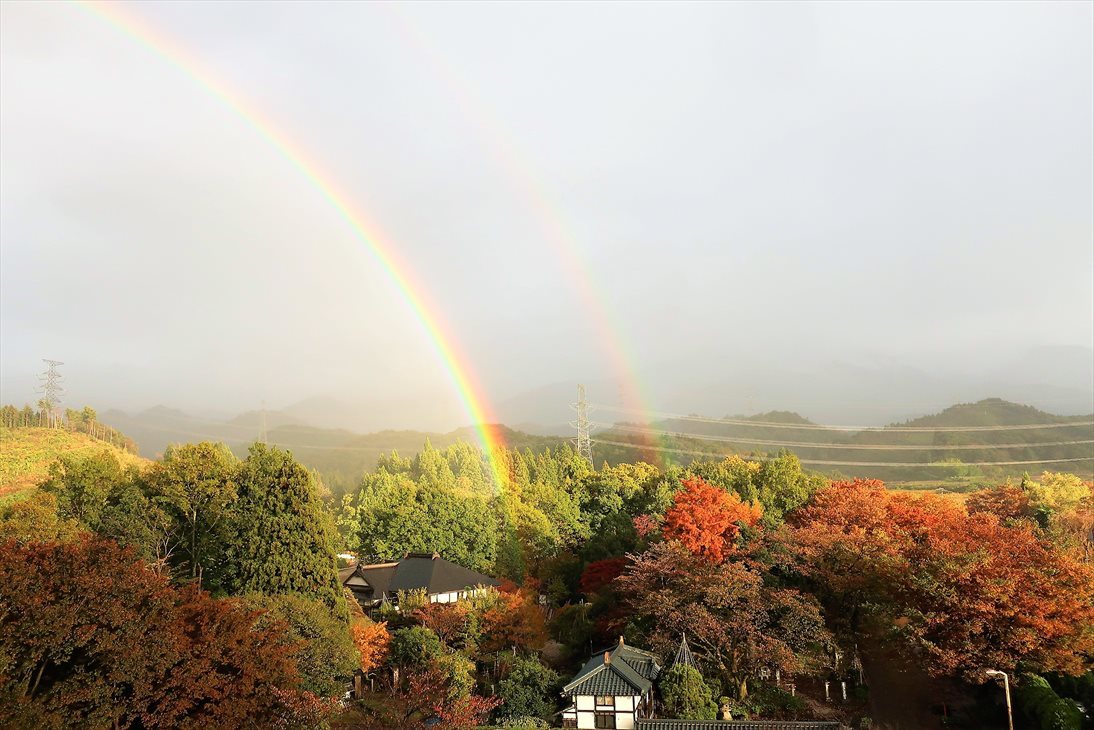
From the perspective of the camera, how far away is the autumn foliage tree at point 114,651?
38.4ft

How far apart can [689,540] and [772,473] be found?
12683 mm

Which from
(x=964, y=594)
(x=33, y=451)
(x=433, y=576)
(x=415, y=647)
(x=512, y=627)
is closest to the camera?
(x=964, y=594)

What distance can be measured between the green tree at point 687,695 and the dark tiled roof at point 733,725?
92 centimetres

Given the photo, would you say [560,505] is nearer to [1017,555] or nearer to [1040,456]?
[1017,555]

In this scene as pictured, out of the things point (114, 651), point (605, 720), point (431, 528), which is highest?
point (114, 651)

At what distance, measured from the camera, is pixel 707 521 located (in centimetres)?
2673

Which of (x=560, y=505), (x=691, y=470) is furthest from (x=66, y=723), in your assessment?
(x=691, y=470)

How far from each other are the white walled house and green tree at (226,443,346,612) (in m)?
8.98

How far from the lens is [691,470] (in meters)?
45.1

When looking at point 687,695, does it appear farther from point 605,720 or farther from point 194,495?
point 194,495

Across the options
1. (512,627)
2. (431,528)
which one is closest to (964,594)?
(512,627)

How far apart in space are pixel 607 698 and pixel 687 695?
263 centimetres

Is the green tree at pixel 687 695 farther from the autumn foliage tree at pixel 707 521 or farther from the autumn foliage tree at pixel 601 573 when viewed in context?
the autumn foliage tree at pixel 601 573

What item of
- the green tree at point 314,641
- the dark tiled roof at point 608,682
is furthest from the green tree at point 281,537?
the dark tiled roof at point 608,682
